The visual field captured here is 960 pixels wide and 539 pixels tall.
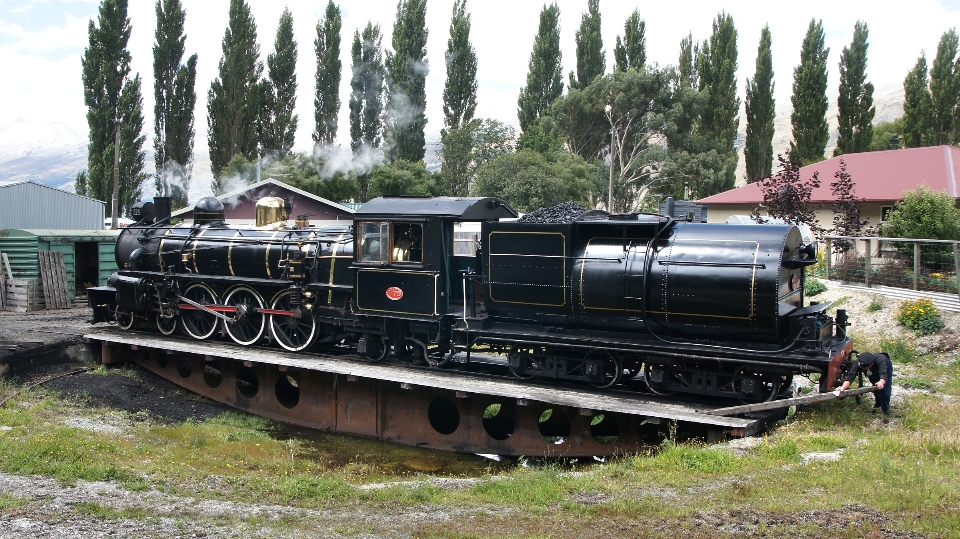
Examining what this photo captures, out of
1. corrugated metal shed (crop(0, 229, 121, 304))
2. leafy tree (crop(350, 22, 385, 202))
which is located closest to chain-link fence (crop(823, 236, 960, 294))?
corrugated metal shed (crop(0, 229, 121, 304))

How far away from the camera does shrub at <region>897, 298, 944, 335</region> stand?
1636 centimetres

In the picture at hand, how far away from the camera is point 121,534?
7.49m

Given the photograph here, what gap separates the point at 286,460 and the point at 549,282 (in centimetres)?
542

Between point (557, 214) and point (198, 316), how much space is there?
31.7 feet

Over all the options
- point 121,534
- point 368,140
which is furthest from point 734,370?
point 368,140

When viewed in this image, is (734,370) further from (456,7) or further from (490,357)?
(456,7)

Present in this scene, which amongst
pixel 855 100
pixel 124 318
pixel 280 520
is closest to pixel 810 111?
pixel 855 100

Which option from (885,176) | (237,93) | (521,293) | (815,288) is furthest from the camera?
(237,93)

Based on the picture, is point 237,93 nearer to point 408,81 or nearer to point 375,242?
point 408,81

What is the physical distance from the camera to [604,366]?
12.9m

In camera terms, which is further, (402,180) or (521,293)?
(402,180)

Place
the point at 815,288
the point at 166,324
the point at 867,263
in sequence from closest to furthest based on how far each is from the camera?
1. the point at 166,324
2. the point at 867,263
3. the point at 815,288

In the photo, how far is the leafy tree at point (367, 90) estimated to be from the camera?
155 feet

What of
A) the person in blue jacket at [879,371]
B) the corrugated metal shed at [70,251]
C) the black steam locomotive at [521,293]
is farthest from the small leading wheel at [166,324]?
the person in blue jacket at [879,371]
